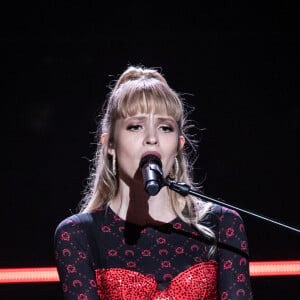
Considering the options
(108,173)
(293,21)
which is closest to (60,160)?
(108,173)

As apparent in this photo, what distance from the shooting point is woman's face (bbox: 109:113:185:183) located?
1896 millimetres

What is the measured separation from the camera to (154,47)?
3.23 meters

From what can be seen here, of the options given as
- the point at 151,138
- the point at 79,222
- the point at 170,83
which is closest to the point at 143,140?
the point at 151,138

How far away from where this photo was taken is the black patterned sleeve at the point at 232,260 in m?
1.97

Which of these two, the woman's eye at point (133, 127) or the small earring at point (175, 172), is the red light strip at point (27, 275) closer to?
the small earring at point (175, 172)

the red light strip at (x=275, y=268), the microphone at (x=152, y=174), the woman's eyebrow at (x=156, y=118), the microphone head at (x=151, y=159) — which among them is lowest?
the red light strip at (x=275, y=268)

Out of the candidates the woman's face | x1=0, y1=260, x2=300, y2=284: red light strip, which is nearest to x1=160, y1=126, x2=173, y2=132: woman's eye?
the woman's face

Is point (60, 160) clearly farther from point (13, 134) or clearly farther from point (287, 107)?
point (287, 107)

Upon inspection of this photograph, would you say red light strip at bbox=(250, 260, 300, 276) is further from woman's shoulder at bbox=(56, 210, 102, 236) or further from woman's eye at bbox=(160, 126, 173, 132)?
woman's eye at bbox=(160, 126, 173, 132)

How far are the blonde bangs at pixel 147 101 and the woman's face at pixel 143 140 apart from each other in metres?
0.02

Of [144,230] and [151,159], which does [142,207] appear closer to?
[144,230]

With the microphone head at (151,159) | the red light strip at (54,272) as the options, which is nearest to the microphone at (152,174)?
the microphone head at (151,159)

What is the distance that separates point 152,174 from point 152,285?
0.72 meters

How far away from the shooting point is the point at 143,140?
75.1 inches
